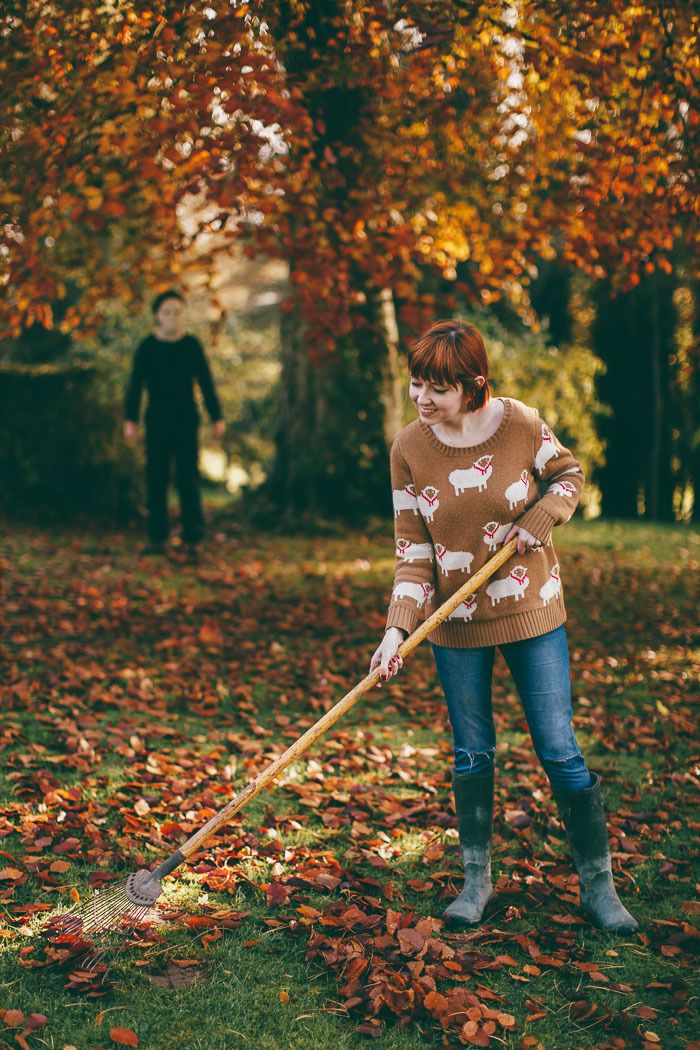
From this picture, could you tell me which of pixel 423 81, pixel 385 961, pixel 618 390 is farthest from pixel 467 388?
pixel 618 390

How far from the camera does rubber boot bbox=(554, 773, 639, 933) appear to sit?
327 cm

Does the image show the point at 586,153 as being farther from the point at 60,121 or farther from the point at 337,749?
the point at 337,749

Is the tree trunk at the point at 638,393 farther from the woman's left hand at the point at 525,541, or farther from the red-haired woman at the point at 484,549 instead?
the woman's left hand at the point at 525,541

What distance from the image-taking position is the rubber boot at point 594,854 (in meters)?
3.27

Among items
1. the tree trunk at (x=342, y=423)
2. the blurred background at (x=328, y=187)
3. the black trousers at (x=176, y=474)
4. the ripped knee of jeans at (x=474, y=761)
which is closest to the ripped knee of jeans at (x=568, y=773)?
the ripped knee of jeans at (x=474, y=761)

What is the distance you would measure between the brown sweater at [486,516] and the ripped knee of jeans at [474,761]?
43 cm

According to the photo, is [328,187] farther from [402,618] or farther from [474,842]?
[474,842]

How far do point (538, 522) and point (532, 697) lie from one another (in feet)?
1.94

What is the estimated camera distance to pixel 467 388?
3037 millimetres

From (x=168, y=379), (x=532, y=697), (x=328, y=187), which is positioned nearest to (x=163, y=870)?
(x=532, y=697)

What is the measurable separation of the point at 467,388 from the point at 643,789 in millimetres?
2512

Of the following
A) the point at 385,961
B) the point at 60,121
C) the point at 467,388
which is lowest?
the point at 385,961

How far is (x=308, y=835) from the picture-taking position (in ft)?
13.3

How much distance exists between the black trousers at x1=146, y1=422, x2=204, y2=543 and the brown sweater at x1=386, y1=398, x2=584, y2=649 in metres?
5.76
